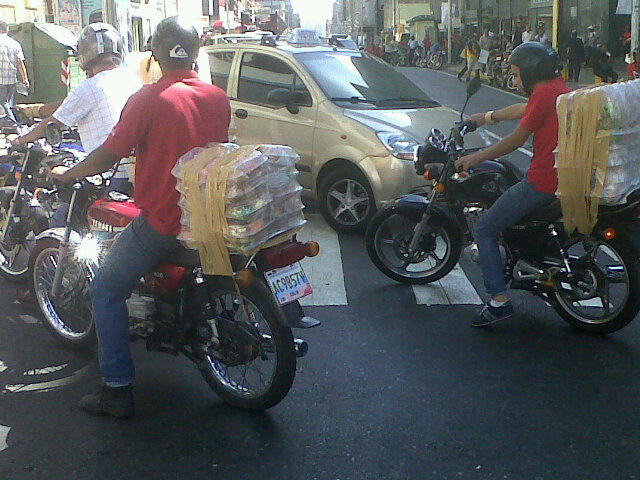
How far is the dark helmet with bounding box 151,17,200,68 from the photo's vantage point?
3.98 m

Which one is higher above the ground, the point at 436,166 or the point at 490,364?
the point at 436,166

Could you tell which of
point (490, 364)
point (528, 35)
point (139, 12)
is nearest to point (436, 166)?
point (490, 364)

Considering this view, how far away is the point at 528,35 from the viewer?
34844mm

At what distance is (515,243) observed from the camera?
548cm

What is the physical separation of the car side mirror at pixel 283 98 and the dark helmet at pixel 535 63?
375cm

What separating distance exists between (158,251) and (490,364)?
1974 mm

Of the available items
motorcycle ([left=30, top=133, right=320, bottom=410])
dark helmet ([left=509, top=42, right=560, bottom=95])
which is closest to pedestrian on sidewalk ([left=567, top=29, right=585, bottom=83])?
dark helmet ([left=509, top=42, right=560, bottom=95])

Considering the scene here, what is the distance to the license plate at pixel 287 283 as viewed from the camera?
13.0 feet

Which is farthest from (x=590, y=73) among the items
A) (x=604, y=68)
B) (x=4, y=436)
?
(x=4, y=436)

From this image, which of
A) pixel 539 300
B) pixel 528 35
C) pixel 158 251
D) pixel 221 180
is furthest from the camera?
pixel 528 35

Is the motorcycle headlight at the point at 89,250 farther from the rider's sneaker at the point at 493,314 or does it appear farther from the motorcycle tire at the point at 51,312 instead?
the rider's sneaker at the point at 493,314

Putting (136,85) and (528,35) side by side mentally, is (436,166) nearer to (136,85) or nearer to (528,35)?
(136,85)

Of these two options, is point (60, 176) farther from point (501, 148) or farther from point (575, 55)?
point (575, 55)

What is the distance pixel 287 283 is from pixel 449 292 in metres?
2.53
